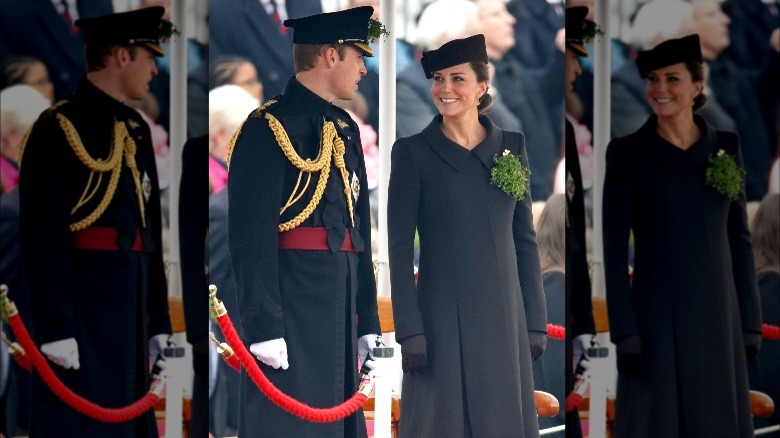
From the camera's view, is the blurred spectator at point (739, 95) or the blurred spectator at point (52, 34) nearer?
the blurred spectator at point (52, 34)

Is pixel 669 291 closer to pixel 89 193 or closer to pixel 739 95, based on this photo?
pixel 739 95

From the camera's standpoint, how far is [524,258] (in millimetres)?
4891

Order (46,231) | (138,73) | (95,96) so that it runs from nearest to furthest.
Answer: (46,231)
(95,96)
(138,73)

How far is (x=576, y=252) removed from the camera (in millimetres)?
5188

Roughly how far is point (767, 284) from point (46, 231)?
133 inches

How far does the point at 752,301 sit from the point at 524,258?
48.9 inches

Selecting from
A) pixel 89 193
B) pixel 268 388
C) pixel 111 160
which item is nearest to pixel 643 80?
pixel 268 388

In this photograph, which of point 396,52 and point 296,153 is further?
point 396,52

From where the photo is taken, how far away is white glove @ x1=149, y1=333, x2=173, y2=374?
4.54 meters

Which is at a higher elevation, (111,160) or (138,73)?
(138,73)

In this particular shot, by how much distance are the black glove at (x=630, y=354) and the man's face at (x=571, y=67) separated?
47.1 inches

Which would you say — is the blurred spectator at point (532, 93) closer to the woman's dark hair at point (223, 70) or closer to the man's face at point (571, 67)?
the man's face at point (571, 67)

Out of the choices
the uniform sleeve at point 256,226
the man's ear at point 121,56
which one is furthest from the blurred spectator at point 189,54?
the uniform sleeve at point 256,226

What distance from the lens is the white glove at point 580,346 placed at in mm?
5195
